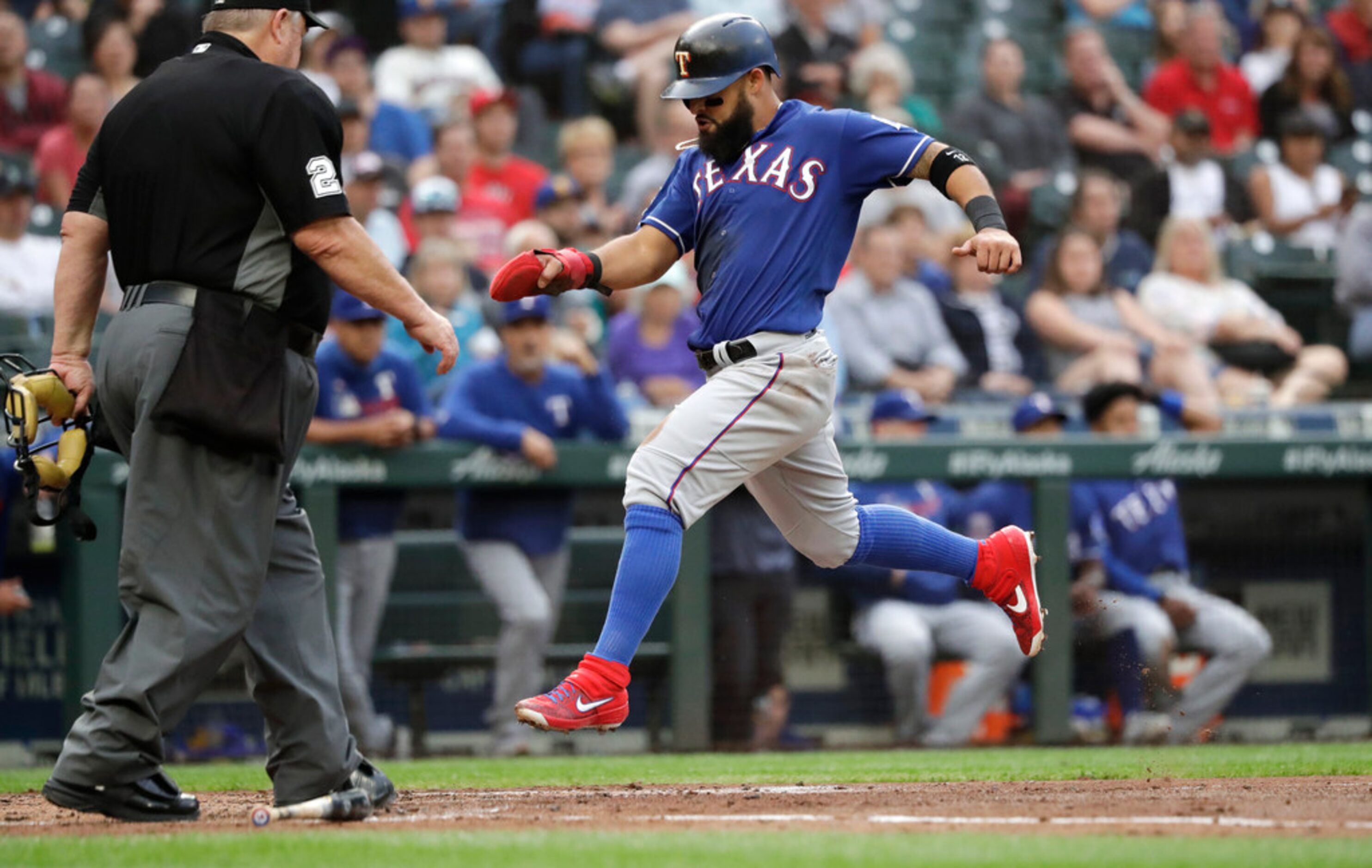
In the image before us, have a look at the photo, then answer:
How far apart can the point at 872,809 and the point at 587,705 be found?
0.73 metres

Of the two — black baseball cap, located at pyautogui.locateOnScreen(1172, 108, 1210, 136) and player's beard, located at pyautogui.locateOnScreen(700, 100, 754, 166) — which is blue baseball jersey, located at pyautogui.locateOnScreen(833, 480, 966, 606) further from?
black baseball cap, located at pyautogui.locateOnScreen(1172, 108, 1210, 136)

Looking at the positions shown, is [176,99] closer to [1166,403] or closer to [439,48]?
[1166,403]

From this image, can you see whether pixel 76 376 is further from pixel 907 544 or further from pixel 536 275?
pixel 907 544

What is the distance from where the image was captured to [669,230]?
191 inches

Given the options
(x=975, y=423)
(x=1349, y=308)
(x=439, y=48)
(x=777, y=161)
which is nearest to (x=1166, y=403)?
(x=975, y=423)

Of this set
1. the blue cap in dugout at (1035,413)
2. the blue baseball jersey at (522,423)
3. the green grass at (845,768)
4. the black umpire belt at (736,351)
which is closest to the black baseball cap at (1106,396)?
the blue cap in dugout at (1035,413)

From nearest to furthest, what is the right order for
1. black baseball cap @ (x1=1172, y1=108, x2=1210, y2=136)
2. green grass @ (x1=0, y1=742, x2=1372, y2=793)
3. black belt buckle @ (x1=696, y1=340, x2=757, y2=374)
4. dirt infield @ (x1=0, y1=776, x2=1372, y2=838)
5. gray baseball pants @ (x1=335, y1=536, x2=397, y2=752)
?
dirt infield @ (x1=0, y1=776, x2=1372, y2=838)
black belt buckle @ (x1=696, y1=340, x2=757, y2=374)
green grass @ (x1=0, y1=742, x2=1372, y2=793)
gray baseball pants @ (x1=335, y1=536, x2=397, y2=752)
black baseball cap @ (x1=1172, y1=108, x2=1210, y2=136)

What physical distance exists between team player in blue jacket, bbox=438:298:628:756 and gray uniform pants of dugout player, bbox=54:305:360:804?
3158 millimetres

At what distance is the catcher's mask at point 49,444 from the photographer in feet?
13.7

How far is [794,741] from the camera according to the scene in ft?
24.7

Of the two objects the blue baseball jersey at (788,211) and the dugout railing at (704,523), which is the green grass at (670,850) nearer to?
the blue baseball jersey at (788,211)

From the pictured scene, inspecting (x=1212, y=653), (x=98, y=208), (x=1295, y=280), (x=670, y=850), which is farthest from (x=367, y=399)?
(x=1295, y=280)

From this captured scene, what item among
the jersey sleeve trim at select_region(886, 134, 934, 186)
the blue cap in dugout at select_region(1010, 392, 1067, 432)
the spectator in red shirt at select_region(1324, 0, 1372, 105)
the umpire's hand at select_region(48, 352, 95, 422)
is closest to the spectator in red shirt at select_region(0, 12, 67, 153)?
the blue cap in dugout at select_region(1010, 392, 1067, 432)

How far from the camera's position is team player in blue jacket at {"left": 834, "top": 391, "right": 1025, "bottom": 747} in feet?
25.0
